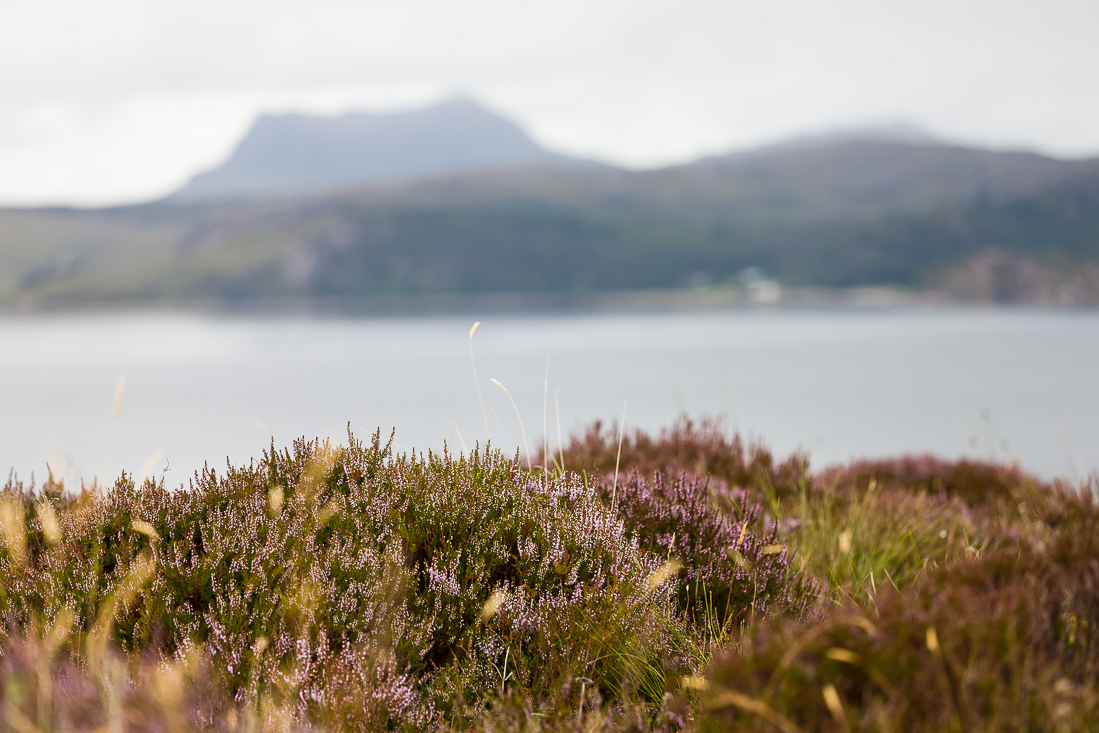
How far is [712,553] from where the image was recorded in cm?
404

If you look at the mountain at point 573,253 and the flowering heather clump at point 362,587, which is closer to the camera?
the flowering heather clump at point 362,587

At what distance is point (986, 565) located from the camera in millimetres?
2424

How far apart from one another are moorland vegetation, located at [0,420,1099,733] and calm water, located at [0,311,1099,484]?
67cm

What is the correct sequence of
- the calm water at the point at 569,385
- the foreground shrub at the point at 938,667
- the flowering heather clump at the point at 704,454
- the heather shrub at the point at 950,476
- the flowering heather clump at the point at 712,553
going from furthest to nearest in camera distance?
the calm water at the point at 569,385
the heather shrub at the point at 950,476
the flowering heather clump at the point at 704,454
the flowering heather clump at the point at 712,553
the foreground shrub at the point at 938,667

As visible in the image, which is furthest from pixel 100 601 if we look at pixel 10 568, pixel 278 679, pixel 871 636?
pixel 871 636

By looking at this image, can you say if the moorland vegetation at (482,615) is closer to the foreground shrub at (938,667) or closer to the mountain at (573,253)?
the foreground shrub at (938,667)

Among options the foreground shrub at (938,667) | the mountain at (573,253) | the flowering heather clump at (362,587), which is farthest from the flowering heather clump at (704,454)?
the mountain at (573,253)

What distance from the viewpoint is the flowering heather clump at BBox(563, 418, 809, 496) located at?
6137 mm

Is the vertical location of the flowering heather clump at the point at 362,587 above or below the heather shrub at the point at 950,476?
above

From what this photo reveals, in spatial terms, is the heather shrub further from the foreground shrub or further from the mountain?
the mountain

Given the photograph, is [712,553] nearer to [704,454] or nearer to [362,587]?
[362,587]

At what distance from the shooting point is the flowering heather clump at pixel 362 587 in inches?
110

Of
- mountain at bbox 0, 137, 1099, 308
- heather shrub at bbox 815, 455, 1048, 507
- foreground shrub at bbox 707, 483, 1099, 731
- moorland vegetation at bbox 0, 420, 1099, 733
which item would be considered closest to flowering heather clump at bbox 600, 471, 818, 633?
moorland vegetation at bbox 0, 420, 1099, 733

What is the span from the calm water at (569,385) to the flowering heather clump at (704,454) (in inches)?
71.7
